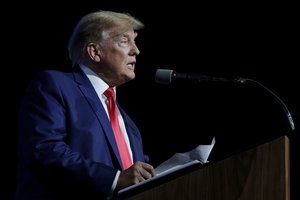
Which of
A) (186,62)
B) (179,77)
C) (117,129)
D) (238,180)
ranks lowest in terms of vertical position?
(117,129)

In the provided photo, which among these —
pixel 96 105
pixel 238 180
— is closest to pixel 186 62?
pixel 96 105

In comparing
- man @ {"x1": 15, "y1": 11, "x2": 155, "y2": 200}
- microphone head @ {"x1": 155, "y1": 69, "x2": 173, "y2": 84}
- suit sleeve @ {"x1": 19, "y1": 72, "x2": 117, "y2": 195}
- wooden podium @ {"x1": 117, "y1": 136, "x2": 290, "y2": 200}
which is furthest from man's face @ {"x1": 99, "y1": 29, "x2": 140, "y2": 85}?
wooden podium @ {"x1": 117, "y1": 136, "x2": 290, "y2": 200}

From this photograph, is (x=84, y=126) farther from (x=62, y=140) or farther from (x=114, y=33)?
(x=114, y=33)

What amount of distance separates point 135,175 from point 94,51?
3.44ft

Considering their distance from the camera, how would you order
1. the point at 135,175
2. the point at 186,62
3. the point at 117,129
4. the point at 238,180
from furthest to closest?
1. the point at 186,62
2. the point at 117,129
3. the point at 135,175
4. the point at 238,180

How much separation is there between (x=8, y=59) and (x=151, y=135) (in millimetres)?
1013

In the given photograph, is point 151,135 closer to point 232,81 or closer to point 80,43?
point 80,43

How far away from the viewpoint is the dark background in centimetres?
310

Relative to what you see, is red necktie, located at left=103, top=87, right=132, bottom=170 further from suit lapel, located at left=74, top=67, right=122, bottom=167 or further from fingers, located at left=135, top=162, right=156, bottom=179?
fingers, located at left=135, top=162, right=156, bottom=179

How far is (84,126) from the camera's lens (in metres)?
2.11

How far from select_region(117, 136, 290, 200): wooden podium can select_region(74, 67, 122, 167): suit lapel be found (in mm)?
737

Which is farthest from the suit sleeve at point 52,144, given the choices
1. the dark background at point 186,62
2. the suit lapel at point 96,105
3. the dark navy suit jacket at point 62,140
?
the dark background at point 186,62

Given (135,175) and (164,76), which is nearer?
(135,175)

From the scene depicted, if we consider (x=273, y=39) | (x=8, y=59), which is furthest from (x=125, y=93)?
(x=273, y=39)
